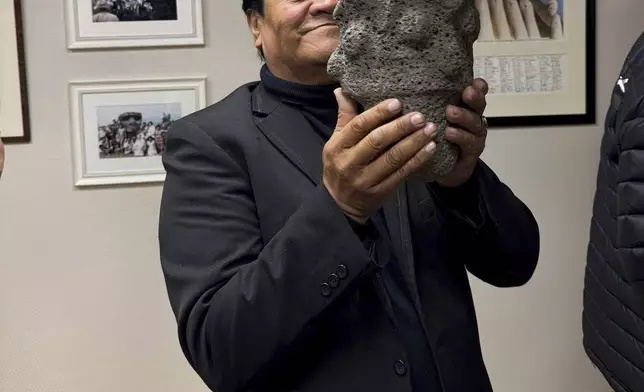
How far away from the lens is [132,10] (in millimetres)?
2096

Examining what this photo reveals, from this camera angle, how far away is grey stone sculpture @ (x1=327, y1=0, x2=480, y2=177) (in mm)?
829

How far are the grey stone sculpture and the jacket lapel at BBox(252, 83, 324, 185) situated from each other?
0.16 meters

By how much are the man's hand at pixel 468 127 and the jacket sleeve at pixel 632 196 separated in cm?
39

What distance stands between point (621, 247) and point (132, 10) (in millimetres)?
1501

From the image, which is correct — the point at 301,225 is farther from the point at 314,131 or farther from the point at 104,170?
the point at 104,170

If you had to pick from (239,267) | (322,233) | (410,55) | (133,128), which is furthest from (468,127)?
(133,128)

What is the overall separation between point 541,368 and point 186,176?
68.6 inches

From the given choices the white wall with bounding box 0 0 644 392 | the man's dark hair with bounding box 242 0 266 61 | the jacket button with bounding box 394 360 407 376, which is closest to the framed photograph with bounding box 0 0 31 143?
the white wall with bounding box 0 0 644 392

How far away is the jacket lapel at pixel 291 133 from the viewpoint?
98 cm

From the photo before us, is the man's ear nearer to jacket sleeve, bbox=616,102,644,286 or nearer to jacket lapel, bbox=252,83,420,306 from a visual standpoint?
jacket lapel, bbox=252,83,420,306

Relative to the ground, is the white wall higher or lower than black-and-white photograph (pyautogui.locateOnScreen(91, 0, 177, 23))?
lower

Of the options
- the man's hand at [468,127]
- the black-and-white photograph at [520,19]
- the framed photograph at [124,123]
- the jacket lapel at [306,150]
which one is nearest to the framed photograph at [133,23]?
the framed photograph at [124,123]

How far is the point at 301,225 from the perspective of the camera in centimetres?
86

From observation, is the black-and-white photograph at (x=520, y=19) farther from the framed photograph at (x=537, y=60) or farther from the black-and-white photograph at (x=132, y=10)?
the black-and-white photograph at (x=132, y=10)
